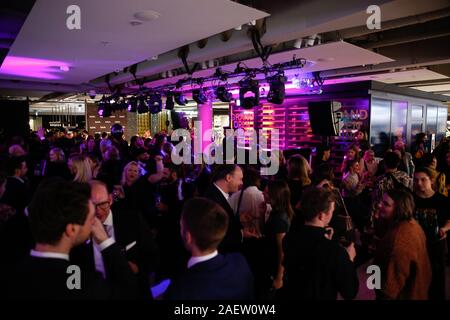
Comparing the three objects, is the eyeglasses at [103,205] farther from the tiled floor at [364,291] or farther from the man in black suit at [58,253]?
the tiled floor at [364,291]

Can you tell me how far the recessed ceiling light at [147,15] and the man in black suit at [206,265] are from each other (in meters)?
2.40

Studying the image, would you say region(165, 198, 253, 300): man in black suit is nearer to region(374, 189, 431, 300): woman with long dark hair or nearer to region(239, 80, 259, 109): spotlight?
region(374, 189, 431, 300): woman with long dark hair

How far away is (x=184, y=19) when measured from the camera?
351cm

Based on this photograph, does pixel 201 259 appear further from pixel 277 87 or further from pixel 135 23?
pixel 277 87

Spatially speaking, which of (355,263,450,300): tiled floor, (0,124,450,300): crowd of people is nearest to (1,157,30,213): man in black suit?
(0,124,450,300): crowd of people

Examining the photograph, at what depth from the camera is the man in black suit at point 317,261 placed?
183cm

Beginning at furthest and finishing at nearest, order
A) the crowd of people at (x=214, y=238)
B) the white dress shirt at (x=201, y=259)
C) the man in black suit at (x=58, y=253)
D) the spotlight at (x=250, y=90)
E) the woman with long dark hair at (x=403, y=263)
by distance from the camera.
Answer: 1. the spotlight at (x=250, y=90)
2. the woman with long dark hair at (x=403, y=263)
3. the white dress shirt at (x=201, y=259)
4. the crowd of people at (x=214, y=238)
5. the man in black suit at (x=58, y=253)

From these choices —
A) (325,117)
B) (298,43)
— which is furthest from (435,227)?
(325,117)

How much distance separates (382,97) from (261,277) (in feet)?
26.3

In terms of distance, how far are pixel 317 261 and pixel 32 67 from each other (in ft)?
23.0

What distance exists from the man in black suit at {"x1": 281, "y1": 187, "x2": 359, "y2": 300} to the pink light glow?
581cm

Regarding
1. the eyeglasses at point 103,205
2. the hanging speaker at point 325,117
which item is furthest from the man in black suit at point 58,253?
the hanging speaker at point 325,117

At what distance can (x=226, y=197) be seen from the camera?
3.02m

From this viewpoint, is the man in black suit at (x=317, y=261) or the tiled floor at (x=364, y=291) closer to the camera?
the man in black suit at (x=317, y=261)
